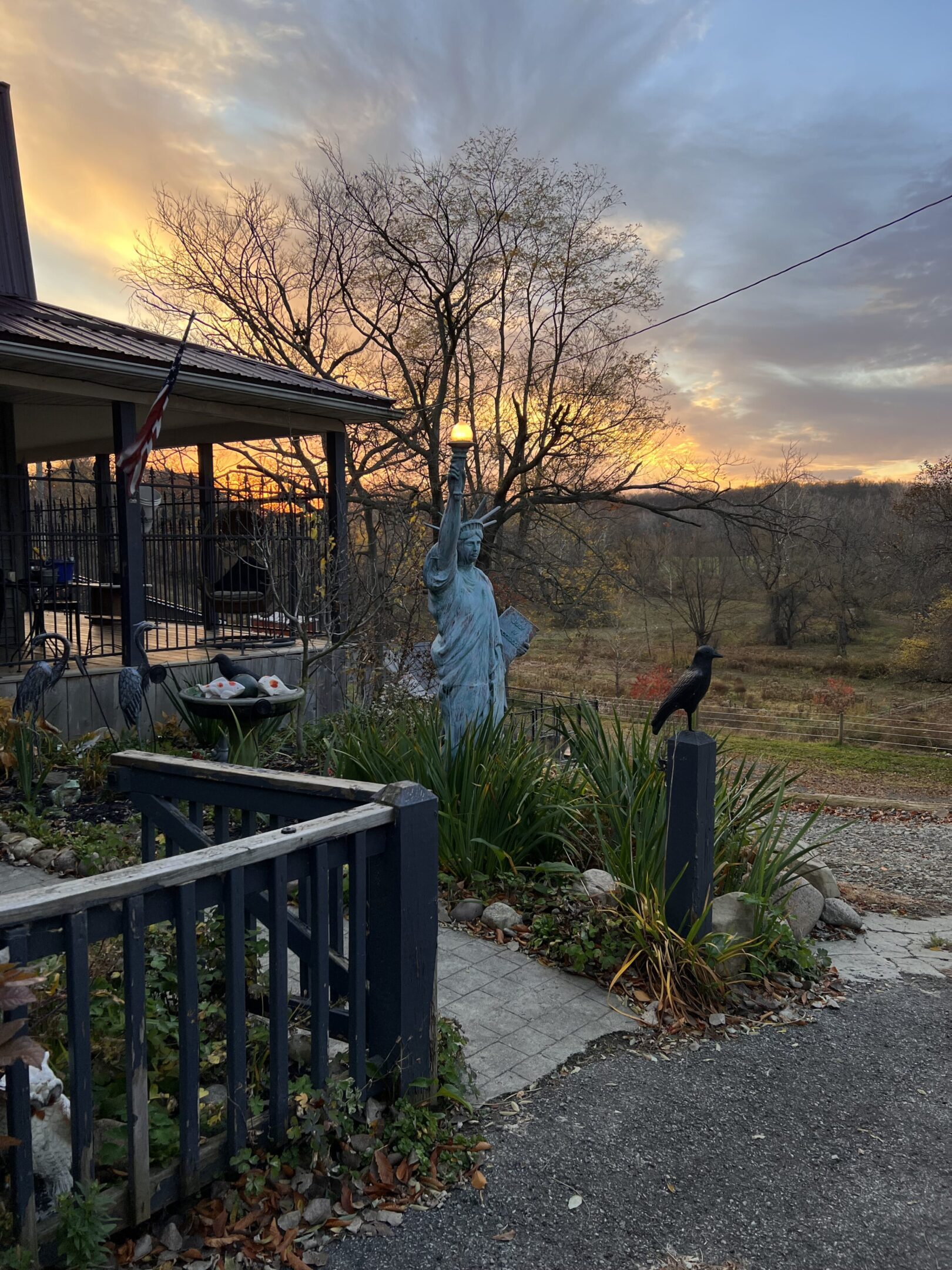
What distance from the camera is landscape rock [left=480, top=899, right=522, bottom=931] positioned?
442cm

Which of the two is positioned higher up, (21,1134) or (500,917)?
(21,1134)

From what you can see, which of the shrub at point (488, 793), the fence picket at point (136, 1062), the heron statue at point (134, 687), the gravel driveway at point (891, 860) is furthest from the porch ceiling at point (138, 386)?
the gravel driveway at point (891, 860)

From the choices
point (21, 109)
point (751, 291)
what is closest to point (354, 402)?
point (21, 109)

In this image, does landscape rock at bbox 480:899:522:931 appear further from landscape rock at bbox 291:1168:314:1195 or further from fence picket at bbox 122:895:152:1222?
fence picket at bbox 122:895:152:1222

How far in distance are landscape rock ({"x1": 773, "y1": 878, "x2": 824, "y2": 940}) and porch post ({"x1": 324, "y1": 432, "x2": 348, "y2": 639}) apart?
575 centimetres

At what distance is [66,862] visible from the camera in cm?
510

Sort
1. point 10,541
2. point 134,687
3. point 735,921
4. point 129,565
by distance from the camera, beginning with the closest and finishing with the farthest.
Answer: point 735,921
point 134,687
point 129,565
point 10,541

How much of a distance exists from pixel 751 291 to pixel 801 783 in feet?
30.0

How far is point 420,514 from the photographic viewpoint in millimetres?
18281

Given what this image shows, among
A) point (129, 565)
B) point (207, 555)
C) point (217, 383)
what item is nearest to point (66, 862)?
point (129, 565)

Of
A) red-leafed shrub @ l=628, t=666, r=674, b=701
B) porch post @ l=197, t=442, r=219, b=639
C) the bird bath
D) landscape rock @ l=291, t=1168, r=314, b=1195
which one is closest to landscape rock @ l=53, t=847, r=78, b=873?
the bird bath

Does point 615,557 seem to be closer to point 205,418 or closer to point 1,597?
point 205,418

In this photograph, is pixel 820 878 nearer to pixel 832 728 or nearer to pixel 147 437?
pixel 147 437

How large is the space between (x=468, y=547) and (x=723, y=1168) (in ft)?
13.3
